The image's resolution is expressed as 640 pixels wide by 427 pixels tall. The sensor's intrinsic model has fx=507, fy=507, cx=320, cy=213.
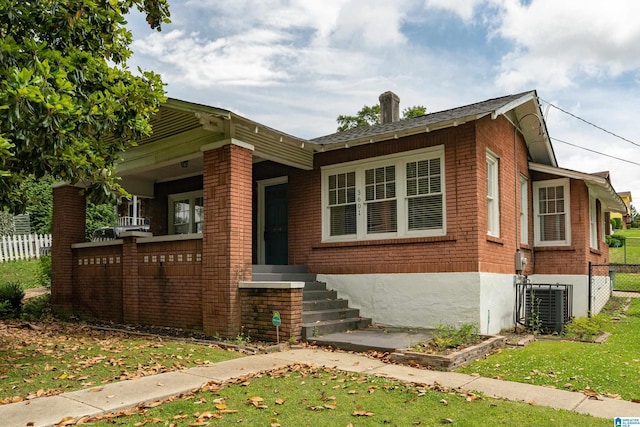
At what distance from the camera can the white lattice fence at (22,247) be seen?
21.3 meters

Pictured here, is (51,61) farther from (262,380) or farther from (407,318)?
(407,318)

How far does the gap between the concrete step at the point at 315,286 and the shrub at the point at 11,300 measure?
24.2 feet

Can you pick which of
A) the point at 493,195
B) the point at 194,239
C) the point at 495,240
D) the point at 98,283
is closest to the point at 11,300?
the point at 98,283

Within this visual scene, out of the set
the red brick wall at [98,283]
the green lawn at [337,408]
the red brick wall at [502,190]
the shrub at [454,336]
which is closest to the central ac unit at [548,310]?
the red brick wall at [502,190]

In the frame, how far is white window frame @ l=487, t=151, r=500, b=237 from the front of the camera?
10547mm

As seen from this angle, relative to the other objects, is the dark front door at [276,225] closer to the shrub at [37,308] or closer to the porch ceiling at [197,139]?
the porch ceiling at [197,139]

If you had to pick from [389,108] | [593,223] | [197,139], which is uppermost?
[389,108]

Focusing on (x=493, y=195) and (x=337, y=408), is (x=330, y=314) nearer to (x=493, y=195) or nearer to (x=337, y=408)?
(x=493, y=195)

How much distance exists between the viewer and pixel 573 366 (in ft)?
23.0

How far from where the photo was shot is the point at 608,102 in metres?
15.4

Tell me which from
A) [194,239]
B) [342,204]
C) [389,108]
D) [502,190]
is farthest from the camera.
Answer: [389,108]

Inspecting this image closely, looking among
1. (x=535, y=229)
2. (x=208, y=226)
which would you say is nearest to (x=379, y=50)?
(x=535, y=229)

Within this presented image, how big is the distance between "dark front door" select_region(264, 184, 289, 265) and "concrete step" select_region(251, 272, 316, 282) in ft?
4.07

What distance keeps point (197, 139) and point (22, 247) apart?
15.9 m
